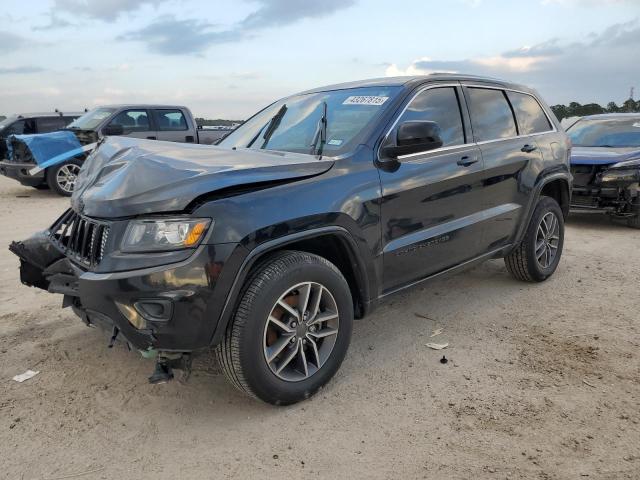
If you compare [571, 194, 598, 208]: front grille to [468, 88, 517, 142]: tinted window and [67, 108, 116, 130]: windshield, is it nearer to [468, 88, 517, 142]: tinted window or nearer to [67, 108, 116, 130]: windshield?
[468, 88, 517, 142]: tinted window

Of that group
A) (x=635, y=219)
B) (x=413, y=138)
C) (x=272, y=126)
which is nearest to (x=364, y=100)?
(x=413, y=138)

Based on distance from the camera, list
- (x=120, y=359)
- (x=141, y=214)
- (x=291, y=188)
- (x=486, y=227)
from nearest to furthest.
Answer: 1. (x=141, y=214)
2. (x=291, y=188)
3. (x=120, y=359)
4. (x=486, y=227)

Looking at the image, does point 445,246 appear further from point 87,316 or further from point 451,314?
point 87,316

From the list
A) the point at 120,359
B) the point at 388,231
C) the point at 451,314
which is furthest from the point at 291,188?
the point at 451,314

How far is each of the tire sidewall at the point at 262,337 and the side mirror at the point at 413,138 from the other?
901 mm

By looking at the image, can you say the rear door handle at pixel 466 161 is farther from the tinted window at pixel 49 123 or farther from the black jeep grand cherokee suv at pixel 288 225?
the tinted window at pixel 49 123

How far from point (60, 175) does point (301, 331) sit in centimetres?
986

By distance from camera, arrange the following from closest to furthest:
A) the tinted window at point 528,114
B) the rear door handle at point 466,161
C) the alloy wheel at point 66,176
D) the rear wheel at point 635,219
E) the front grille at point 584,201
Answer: the rear door handle at point 466,161, the tinted window at point 528,114, the rear wheel at point 635,219, the front grille at point 584,201, the alloy wheel at point 66,176

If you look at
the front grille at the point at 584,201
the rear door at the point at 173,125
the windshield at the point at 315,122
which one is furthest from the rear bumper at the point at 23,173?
the front grille at the point at 584,201

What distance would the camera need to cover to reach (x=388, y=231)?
3.40 meters

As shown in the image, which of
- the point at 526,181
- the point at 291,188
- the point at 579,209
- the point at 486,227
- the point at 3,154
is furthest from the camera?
the point at 3,154

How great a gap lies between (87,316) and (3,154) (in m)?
12.5

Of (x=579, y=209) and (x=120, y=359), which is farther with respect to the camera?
(x=579, y=209)

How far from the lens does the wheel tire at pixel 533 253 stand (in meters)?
4.91
